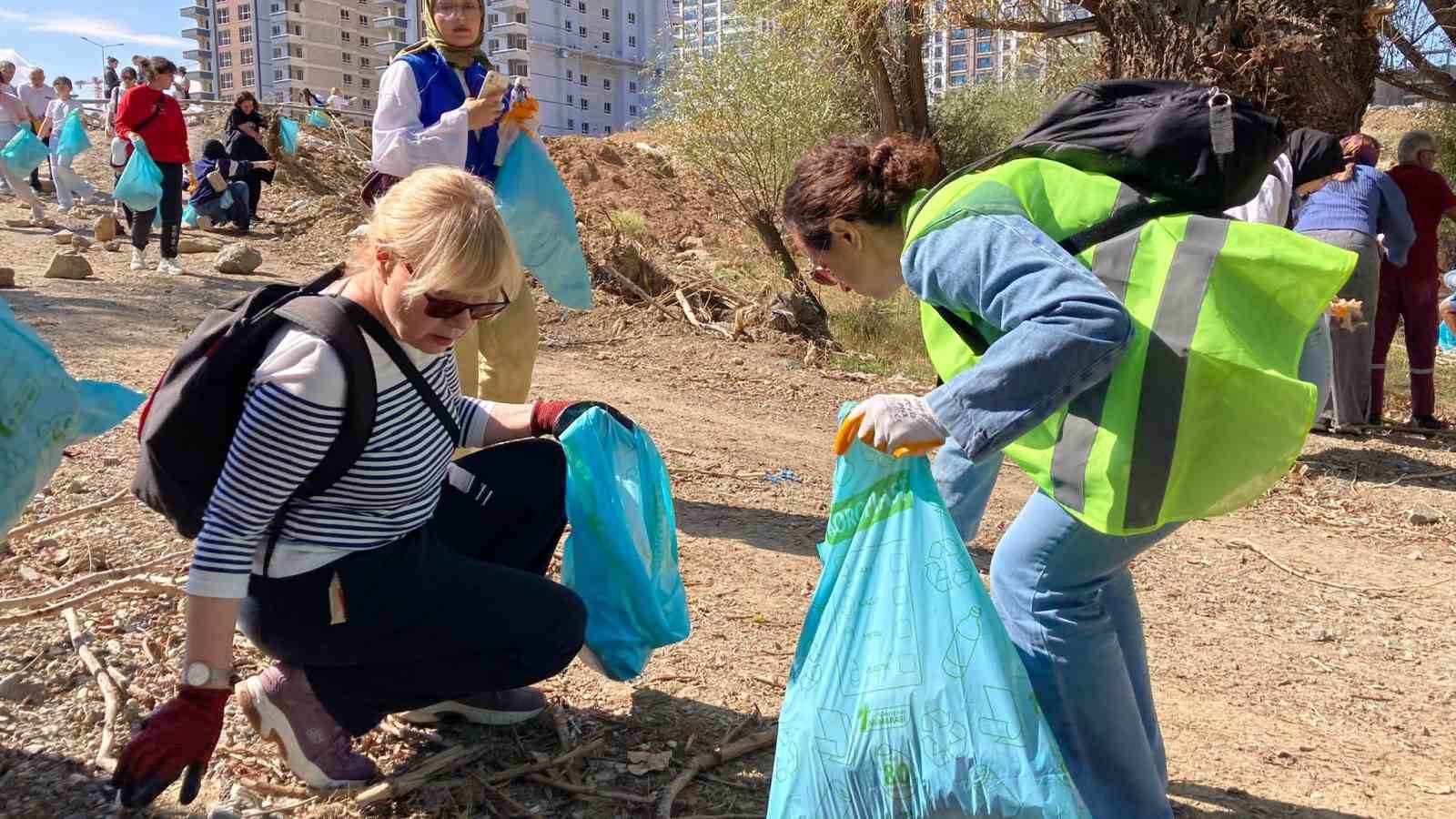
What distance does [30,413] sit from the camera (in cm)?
→ 195

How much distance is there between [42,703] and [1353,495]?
18.2ft

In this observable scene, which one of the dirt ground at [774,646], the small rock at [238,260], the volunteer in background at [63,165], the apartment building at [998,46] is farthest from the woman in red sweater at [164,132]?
the apartment building at [998,46]

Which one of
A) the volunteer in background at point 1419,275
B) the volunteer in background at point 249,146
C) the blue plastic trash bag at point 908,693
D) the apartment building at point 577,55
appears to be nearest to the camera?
the blue plastic trash bag at point 908,693

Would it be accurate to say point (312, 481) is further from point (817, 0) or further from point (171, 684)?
point (817, 0)

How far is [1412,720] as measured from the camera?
306 centimetres

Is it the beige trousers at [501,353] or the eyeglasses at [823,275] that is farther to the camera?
the beige trousers at [501,353]

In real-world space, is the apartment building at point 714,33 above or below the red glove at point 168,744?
above

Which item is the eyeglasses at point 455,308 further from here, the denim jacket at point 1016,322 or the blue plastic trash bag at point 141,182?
the blue plastic trash bag at point 141,182

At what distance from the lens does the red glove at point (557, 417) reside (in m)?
2.47

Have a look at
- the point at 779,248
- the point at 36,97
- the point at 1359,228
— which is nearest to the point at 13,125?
the point at 36,97

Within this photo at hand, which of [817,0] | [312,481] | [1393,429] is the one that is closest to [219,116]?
[817,0]

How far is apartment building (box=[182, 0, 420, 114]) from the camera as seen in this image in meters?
81.9

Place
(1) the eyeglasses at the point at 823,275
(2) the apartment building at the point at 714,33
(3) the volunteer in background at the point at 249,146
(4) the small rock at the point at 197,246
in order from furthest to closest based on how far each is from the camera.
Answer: (2) the apartment building at the point at 714,33 < (3) the volunteer in background at the point at 249,146 < (4) the small rock at the point at 197,246 < (1) the eyeglasses at the point at 823,275

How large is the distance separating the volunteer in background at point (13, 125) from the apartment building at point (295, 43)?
2777 inches
